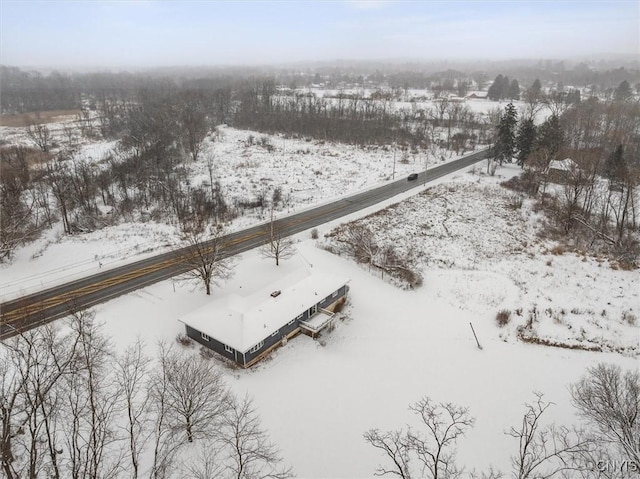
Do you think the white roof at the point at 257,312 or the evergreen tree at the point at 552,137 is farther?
the evergreen tree at the point at 552,137

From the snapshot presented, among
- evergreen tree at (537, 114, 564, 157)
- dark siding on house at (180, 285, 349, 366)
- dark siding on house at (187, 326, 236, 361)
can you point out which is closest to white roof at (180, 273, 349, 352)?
dark siding on house at (180, 285, 349, 366)

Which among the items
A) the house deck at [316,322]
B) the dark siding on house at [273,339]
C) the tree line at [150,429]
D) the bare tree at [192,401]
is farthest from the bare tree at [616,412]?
the dark siding on house at [273,339]

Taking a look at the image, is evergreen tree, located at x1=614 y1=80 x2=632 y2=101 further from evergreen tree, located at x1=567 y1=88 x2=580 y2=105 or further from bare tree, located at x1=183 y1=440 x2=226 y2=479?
bare tree, located at x1=183 y1=440 x2=226 y2=479

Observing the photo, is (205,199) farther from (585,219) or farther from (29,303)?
(585,219)

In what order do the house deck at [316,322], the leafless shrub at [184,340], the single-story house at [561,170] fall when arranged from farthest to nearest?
the single-story house at [561,170] < the house deck at [316,322] < the leafless shrub at [184,340]

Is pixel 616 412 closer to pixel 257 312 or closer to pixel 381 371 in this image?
pixel 381 371

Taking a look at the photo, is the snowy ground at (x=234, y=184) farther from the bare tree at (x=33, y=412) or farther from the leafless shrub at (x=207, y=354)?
the leafless shrub at (x=207, y=354)
